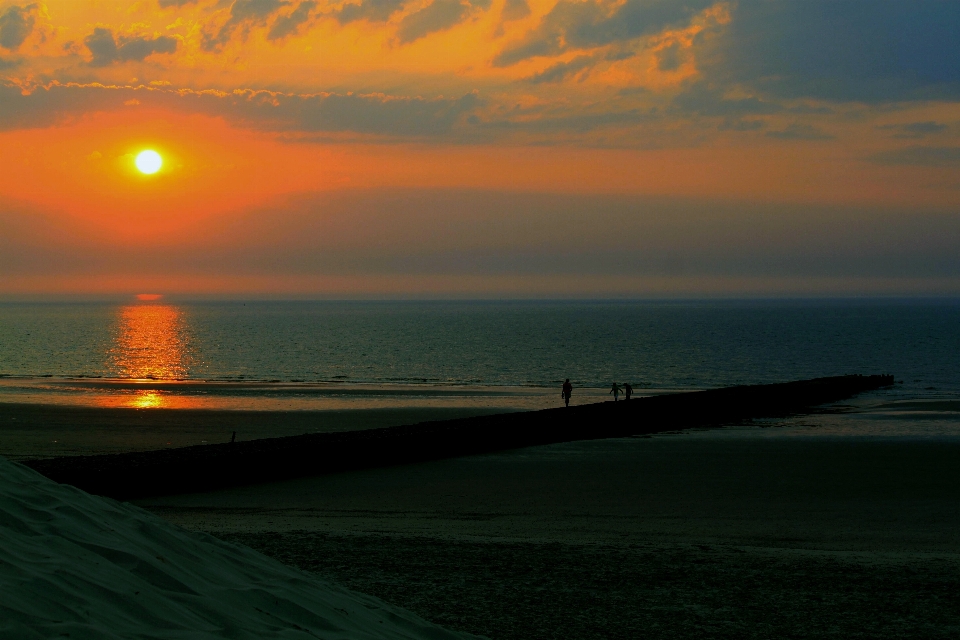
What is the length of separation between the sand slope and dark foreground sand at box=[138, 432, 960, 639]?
7.76ft

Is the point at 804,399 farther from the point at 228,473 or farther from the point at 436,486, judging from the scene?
the point at 228,473

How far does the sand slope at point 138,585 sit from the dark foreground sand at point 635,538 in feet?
7.76

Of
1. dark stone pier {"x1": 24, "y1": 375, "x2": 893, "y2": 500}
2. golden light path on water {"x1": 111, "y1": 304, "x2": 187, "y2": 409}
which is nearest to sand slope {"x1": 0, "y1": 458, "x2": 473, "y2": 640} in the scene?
dark stone pier {"x1": 24, "y1": 375, "x2": 893, "y2": 500}

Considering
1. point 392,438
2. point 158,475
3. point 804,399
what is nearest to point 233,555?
point 158,475

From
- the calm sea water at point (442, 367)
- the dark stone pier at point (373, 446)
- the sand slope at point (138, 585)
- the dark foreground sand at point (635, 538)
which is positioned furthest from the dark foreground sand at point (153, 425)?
the sand slope at point (138, 585)

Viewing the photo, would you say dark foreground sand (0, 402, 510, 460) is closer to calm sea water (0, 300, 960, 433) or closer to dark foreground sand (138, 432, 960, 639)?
calm sea water (0, 300, 960, 433)

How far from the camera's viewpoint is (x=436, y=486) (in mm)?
20219

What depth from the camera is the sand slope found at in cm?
486

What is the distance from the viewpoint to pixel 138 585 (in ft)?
18.6

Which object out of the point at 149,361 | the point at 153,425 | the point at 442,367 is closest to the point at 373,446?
the point at 153,425

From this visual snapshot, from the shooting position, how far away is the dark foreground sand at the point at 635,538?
376 inches

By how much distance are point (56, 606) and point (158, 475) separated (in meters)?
14.6

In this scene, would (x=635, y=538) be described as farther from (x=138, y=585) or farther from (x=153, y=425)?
(x=153, y=425)

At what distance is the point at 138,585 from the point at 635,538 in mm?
9914
